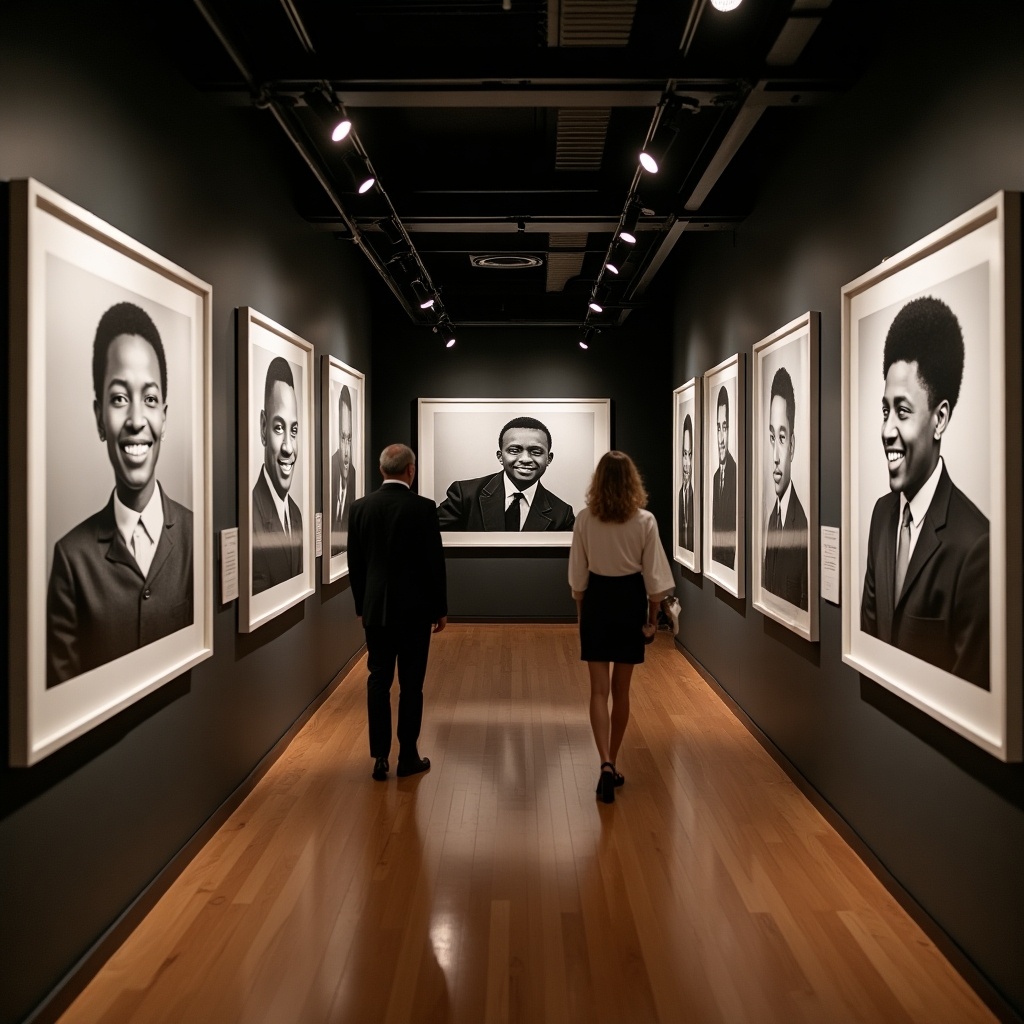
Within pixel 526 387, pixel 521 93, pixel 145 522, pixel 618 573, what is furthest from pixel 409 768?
pixel 526 387

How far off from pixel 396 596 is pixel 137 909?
6.21 ft

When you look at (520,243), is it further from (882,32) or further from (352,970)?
(352,970)

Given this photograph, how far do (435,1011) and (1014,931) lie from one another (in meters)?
1.63

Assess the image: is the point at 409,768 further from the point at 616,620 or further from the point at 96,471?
the point at 96,471

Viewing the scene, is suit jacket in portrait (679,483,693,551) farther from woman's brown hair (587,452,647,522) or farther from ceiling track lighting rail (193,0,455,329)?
woman's brown hair (587,452,647,522)

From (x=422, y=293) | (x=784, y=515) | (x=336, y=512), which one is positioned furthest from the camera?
(x=422, y=293)

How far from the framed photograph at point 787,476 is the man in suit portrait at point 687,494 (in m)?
2.20

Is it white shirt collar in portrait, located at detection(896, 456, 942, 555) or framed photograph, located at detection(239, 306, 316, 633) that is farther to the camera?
framed photograph, located at detection(239, 306, 316, 633)

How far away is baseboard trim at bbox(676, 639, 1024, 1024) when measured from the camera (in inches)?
97.7

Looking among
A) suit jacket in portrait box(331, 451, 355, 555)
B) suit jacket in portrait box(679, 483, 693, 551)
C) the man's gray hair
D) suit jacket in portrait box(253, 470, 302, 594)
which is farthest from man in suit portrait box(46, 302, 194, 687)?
suit jacket in portrait box(679, 483, 693, 551)

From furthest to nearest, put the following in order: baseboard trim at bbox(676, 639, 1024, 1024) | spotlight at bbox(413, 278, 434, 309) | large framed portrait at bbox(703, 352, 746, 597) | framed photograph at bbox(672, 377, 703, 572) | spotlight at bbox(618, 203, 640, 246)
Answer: framed photograph at bbox(672, 377, 703, 572), spotlight at bbox(413, 278, 434, 309), large framed portrait at bbox(703, 352, 746, 597), spotlight at bbox(618, 203, 640, 246), baseboard trim at bbox(676, 639, 1024, 1024)

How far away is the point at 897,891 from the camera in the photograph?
3168 mm

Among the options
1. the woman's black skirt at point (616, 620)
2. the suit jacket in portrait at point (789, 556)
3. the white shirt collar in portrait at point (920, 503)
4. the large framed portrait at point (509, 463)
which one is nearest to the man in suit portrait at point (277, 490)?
the woman's black skirt at point (616, 620)

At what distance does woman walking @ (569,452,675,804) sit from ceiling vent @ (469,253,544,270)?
3635 millimetres
